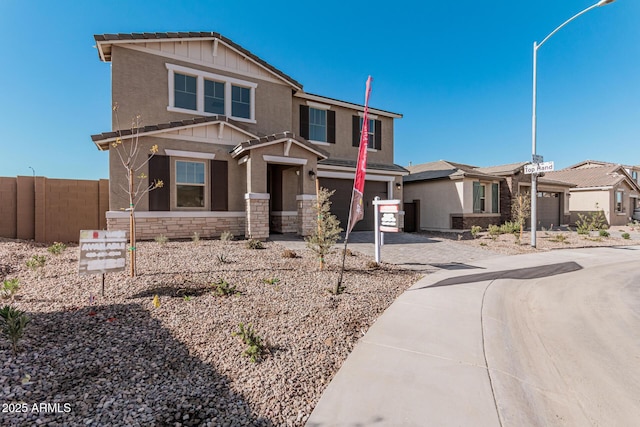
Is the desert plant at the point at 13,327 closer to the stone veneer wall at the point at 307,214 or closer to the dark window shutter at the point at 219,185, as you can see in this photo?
the dark window shutter at the point at 219,185

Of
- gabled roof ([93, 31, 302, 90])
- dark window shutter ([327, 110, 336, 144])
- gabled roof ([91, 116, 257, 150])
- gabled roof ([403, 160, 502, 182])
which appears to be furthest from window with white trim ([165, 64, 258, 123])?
gabled roof ([403, 160, 502, 182])

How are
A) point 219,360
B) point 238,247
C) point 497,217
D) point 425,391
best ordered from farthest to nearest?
1. point 497,217
2. point 238,247
3. point 219,360
4. point 425,391

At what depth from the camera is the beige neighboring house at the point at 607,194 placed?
25156mm

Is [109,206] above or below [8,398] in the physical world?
above

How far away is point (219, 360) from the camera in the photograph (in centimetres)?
312

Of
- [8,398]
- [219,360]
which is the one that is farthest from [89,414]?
[219,360]

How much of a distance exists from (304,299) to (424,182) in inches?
663

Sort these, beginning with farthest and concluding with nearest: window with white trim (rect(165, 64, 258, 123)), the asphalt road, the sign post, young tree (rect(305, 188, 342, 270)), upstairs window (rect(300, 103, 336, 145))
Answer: upstairs window (rect(300, 103, 336, 145)) < window with white trim (rect(165, 64, 258, 123)) < the sign post < young tree (rect(305, 188, 342, 270)) < the asphalt road

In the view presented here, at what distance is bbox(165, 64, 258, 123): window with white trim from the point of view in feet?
38.8

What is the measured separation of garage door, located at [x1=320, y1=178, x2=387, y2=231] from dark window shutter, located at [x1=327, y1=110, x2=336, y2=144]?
2196 mm

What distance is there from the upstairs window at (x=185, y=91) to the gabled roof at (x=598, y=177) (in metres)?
29.7

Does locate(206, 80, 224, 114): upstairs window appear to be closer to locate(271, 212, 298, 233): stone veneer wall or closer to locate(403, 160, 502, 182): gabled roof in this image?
locate(271, 212, 298, 233): stone veneer wall

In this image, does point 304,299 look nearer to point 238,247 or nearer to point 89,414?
point 89,414

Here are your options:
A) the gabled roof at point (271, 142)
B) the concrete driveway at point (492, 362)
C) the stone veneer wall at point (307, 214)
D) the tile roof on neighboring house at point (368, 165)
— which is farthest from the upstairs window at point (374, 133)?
the concrete driveway at point (492, 362)
